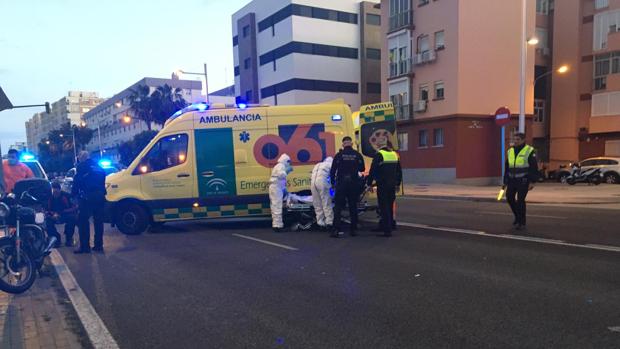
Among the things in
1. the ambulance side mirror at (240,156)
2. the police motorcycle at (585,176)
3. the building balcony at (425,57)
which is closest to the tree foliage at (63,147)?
the building balcony at (425,57)

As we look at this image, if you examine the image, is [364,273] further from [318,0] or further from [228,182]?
[318,0]

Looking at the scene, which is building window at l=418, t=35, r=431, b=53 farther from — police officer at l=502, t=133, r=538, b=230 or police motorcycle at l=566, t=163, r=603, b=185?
police officer at l=502, t=133, r=538, b=230

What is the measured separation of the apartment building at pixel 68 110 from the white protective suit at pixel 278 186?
5097 inches

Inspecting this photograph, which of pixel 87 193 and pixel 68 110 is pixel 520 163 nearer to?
pixel 87 193

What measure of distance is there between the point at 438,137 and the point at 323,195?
21732mm

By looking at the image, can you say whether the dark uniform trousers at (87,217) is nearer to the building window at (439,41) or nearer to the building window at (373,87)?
the building window at (439,41)

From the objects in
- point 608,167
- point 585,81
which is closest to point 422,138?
point 608,167

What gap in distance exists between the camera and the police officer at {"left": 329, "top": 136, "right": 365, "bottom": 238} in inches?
329

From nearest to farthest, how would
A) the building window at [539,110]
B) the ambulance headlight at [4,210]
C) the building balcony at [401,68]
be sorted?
the ambulance headlight at [4,210] < the building balcony at [401,68] < the building window at [539,110]

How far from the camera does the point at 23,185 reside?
244 inches

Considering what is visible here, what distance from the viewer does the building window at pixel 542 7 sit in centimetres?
3366

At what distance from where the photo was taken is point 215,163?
9.86 meters

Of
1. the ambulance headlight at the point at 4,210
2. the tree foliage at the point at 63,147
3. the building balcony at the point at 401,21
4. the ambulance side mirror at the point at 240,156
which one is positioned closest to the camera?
the ambulance headlight at the point at 4,210

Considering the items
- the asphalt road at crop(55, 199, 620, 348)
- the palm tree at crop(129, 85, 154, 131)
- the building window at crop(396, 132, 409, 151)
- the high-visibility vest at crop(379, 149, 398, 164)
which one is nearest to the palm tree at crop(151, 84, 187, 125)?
the palm tree at crop(129, 85, 154, 131)
